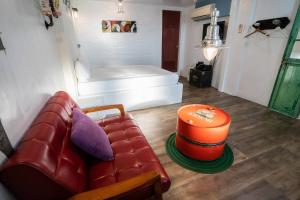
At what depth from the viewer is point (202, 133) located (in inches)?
64.7

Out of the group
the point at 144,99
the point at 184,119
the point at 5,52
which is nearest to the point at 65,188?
the point at 5,52

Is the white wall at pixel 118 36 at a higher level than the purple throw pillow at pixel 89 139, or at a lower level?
higher

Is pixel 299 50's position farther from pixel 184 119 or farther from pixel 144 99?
pixel 144 99

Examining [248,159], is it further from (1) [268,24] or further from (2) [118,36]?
(2) [118,36]

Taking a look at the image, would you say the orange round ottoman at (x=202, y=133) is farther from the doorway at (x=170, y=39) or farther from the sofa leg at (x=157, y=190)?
the doorway at (x=170, y=39)

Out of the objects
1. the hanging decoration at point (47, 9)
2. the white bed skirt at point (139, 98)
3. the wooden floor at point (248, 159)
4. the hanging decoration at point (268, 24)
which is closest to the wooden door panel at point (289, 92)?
the wooden floor at point (248, 159)

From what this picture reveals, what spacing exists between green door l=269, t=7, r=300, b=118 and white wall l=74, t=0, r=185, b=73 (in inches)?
131

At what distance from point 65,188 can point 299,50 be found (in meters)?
3.74

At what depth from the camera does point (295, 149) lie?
2.02 meters

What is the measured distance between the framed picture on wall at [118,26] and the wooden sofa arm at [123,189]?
4.57 metres

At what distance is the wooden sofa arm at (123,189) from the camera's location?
2.73ft

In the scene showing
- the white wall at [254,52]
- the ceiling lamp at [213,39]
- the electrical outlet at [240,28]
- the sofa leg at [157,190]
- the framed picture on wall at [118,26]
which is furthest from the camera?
the framed picture on wall at [118,26]

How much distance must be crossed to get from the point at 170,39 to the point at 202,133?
14.7ft

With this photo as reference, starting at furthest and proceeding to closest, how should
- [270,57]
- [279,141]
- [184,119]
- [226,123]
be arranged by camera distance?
[270,57]
[279,141]
[184,119]
[226,123]
